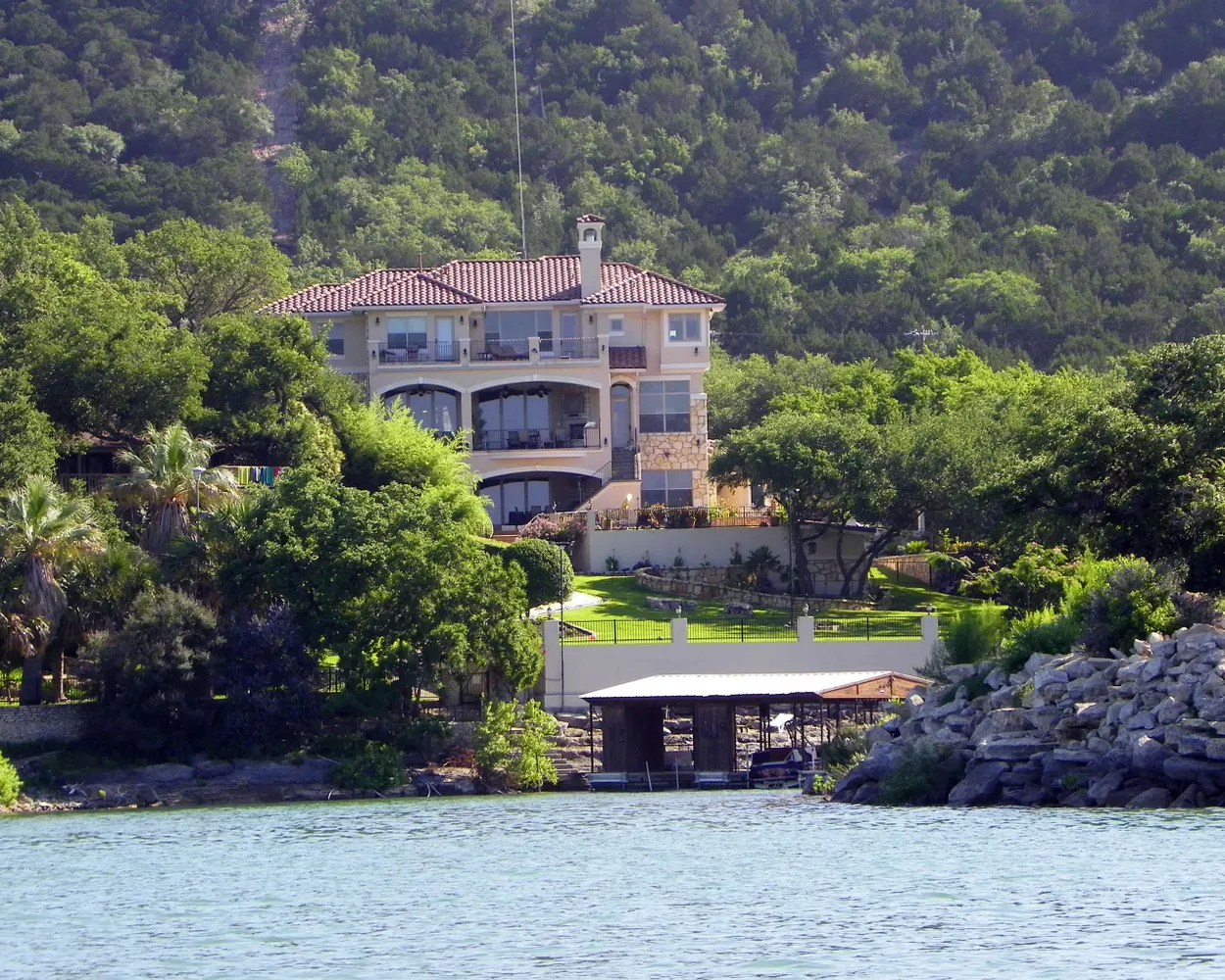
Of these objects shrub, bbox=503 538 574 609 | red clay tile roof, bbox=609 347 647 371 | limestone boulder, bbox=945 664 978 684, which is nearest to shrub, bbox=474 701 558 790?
shrub, bbox=503 538 574 609

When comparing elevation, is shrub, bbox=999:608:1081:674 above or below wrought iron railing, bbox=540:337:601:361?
below

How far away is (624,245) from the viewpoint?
150 meters

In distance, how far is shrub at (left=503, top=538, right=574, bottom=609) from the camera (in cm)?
5769

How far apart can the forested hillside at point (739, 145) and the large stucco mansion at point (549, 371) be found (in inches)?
1718

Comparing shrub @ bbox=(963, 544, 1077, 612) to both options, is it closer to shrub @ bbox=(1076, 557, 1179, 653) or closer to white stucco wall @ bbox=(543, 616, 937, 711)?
white stucco wall @ bbox=(543, 616, 937, 711)

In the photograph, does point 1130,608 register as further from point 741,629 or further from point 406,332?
point 406,332

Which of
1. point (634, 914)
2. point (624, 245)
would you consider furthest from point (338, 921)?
point (624, 245)

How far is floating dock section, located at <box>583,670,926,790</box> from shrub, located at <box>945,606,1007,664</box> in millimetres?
1278

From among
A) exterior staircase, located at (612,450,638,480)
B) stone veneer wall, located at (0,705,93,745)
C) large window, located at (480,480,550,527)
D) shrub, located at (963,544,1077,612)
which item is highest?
exterior staircase, located at (612,450,638,480)

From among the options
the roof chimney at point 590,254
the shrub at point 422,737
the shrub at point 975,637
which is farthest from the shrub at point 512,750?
the roof chimney at point 590,254

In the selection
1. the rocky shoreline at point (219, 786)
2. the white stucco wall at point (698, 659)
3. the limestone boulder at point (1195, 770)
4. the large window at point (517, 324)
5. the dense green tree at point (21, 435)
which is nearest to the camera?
the limestone boulder at point (1195, 770)

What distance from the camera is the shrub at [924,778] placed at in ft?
131

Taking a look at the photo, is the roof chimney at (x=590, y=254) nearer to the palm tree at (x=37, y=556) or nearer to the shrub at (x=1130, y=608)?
the palm tree at (x=37, y=556)

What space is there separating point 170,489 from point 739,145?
413 ft
